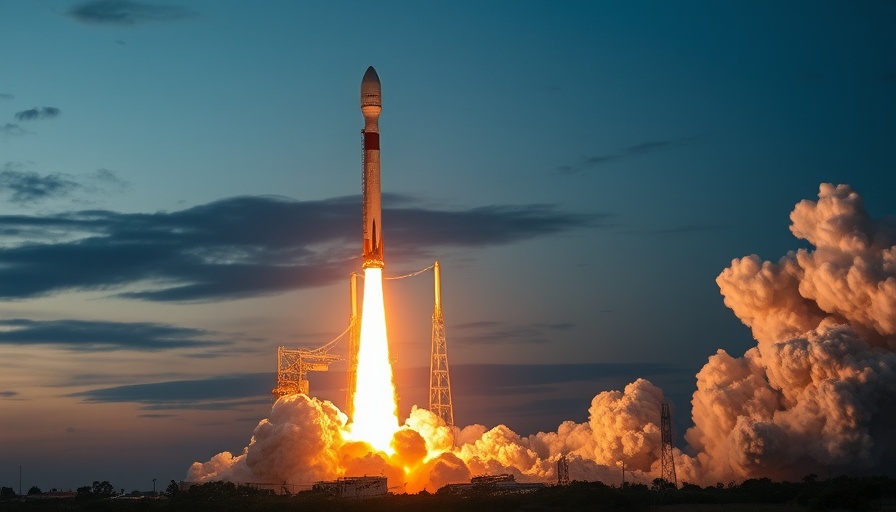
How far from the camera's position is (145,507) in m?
91.5

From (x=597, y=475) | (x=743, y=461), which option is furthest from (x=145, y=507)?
(x=743, y=461)

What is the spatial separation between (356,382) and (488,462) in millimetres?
10467

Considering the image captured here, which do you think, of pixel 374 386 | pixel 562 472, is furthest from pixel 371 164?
pixel 562 472

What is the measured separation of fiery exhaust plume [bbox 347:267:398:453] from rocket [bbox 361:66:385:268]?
2.96 meters

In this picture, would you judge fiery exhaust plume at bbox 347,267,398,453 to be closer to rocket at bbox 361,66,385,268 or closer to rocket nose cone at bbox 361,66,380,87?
rocket at bbox 361,66,385,268

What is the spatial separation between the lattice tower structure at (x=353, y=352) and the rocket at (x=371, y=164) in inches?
300

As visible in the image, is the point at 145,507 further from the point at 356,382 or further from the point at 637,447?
the point at 637,447

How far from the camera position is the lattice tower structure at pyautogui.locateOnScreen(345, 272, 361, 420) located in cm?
9775

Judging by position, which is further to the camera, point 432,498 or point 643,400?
point 643,400

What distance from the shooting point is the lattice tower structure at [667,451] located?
302 ft

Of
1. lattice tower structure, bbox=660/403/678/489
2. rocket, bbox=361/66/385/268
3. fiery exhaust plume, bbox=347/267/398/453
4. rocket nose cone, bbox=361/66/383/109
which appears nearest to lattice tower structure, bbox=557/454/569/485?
lattice tower structure, bbox=660/403/678/489

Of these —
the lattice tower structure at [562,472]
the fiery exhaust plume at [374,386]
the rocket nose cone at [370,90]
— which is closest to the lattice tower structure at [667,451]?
the lattice tower structure at [562,472]

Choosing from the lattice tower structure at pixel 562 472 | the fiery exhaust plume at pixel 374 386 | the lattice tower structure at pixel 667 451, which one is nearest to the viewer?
the lattice tower structure at pixel 667 451

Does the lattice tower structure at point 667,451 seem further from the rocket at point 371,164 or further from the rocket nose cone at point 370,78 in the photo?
the rocket nose cone at point 370,78
